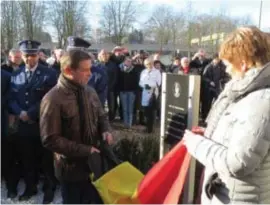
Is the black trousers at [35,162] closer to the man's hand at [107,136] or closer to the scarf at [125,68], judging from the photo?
the man's hand at [107,136]

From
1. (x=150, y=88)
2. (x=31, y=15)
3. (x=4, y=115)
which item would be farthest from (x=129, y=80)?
(x=31, y=15)

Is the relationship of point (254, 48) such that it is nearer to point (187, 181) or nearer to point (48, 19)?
point (187, 181)

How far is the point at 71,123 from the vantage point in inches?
133

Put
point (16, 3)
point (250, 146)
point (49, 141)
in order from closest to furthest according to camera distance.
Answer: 1. point (250, 146)
2. point (49, 141)
3. point (16, 3)

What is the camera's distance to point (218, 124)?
2.34m

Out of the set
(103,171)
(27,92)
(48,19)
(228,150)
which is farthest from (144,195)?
(48,19)

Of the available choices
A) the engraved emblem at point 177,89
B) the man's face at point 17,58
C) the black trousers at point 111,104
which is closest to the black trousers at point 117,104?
the black trousers at point 111,104

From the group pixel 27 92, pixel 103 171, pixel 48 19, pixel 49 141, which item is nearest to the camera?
pixel 49 141

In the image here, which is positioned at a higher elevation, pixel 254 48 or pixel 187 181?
pixel 254 48

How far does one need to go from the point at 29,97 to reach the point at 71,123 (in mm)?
1643

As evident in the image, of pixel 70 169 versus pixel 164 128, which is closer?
pixel 70 169

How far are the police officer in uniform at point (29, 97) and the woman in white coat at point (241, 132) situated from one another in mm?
2797

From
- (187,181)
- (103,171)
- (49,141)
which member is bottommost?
(187,181)

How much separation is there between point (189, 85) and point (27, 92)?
1.86m
